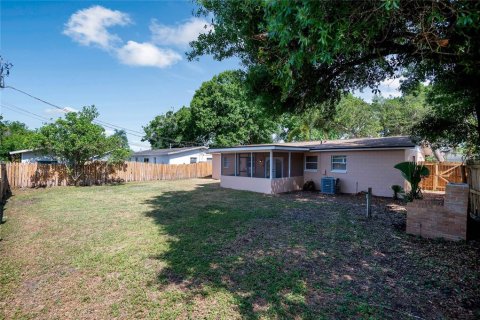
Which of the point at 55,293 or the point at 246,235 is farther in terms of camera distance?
the point at 246,235

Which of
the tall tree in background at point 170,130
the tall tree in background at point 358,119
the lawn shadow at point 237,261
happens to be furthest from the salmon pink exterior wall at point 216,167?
the lawn shadow at point 237,261

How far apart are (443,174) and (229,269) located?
16.2 meters

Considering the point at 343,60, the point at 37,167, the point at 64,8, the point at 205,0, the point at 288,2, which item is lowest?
the point at 37,167

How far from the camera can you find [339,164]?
15.1 metres

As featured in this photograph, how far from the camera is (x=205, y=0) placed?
6555 millimetres

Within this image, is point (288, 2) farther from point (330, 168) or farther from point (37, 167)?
point (37, 167)

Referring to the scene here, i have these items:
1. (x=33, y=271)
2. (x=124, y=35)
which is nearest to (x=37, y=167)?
(x=124, y=35)

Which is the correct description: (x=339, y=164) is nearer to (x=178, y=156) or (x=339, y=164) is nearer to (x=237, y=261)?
(x=237, y=261)

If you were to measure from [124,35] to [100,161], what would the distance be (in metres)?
9.06

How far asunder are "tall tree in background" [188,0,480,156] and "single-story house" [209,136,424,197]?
2822mm

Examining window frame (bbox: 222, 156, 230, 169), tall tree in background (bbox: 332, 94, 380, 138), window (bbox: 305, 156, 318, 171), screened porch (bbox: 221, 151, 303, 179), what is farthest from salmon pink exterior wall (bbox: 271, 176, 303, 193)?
tall tree in background (bbox: 332, 94, 380, 138)

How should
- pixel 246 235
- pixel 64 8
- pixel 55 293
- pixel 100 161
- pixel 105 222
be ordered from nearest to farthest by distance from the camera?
pixel 55 293 → pixel 246 235 → pixel 105 222 → pixel 64 8 → pixel 100 161

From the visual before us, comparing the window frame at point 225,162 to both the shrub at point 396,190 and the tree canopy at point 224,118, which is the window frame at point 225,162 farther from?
the shrub at point 396,190

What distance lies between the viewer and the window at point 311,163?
16216 millimetres
